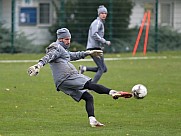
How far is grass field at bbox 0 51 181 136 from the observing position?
39.9ft

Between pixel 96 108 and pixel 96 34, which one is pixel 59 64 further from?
pixel 96 34

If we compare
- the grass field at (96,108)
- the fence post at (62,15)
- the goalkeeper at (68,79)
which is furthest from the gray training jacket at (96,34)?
the fence post at (62,15)

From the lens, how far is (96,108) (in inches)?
600

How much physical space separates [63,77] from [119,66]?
14897 mm

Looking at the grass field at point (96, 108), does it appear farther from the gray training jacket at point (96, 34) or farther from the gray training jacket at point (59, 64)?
the gray training jacket at point (96, 34)

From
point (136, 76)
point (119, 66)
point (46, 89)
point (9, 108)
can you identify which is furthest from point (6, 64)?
point (9, 108)

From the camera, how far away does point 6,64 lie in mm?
28062

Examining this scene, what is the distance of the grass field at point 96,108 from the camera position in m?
12.2

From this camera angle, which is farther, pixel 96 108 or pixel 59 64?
pixel 96 108

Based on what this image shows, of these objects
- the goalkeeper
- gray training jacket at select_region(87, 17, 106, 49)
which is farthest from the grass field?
gray training jacket at select_region(87, 17, 106, 49)

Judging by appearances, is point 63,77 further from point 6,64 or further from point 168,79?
point 6,64

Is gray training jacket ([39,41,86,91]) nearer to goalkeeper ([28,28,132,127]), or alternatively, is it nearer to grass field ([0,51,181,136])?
goalkeeper ([28,28,132,127])

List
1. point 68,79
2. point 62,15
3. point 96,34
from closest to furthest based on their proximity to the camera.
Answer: point 68,79 → point 96,34 → point 62,15

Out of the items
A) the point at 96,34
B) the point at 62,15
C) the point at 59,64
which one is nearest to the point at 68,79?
the point at 59,64
